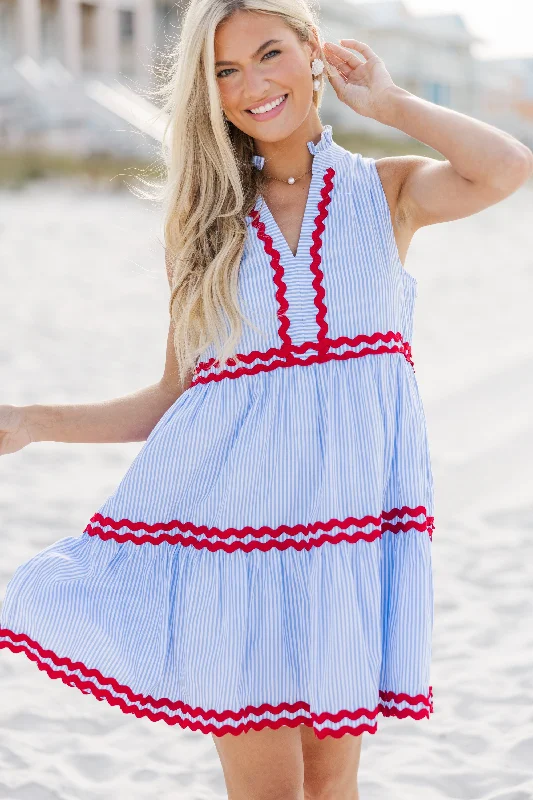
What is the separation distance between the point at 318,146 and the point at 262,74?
21 cm

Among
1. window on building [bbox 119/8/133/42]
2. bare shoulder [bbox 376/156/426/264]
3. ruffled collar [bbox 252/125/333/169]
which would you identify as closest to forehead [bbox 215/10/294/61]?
ruffled collar [bbox 252/125/333/169]

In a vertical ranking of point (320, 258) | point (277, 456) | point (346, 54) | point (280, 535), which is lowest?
point (280, 535)

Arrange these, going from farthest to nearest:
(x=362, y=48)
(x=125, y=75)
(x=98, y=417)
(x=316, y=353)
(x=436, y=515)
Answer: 1. (x=125, y=75)
2. (x=436, y=515)
3. (x=98, y=417)
4. (x=362, y=48)
5. (x=316, y=353)

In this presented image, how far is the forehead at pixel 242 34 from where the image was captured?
6.88ft

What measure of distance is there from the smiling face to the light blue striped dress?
0.59ft

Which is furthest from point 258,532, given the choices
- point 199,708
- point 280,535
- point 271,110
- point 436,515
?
point 436,515

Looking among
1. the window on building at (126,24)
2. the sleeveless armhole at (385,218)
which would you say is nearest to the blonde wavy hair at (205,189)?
the sleeveless armhole at (385,218)

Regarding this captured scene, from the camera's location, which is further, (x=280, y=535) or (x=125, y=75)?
(x=125, y=75)

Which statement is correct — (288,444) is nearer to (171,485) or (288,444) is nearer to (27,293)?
(171,485)

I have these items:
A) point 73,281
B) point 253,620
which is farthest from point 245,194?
point 73,281

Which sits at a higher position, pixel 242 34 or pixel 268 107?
pixel 242 34

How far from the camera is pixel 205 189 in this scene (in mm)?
2232

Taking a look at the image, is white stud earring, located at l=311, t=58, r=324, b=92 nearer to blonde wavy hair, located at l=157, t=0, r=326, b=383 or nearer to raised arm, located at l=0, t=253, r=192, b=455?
blonde wavy hair, located at l=157, t=0, r=326, b=383

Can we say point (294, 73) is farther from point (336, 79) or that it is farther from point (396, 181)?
point (396, 181)
